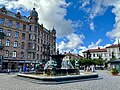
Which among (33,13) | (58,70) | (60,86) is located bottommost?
(60,86)

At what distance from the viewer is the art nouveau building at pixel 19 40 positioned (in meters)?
45.1

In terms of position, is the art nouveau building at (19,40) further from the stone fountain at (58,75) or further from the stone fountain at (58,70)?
the stone fountain at (58,75)

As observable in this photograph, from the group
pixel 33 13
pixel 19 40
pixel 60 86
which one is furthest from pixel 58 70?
pixel 33 13

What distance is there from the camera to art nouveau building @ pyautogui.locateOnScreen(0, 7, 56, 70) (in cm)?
4509

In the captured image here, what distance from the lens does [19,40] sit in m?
49.2

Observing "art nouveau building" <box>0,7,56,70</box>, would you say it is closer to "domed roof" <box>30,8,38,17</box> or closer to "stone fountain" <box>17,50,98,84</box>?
"domed roof" <box>30,8,38,17</box>

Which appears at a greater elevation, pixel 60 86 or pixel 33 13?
pixel 33 13

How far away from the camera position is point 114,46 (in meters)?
92.4

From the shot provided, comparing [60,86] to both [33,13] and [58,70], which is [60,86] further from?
[33,13]

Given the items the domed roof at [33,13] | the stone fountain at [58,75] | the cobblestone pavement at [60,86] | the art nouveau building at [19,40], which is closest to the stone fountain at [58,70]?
the stone fountain at [58,75]

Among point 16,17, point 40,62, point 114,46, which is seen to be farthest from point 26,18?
point 114,46

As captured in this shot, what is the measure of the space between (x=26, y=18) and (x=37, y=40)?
25.5ft

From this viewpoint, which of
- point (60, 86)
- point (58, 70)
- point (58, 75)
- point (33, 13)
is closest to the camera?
point (60, 86)

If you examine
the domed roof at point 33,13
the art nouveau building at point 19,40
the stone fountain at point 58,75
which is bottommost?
the stone fountain at point 58,75
